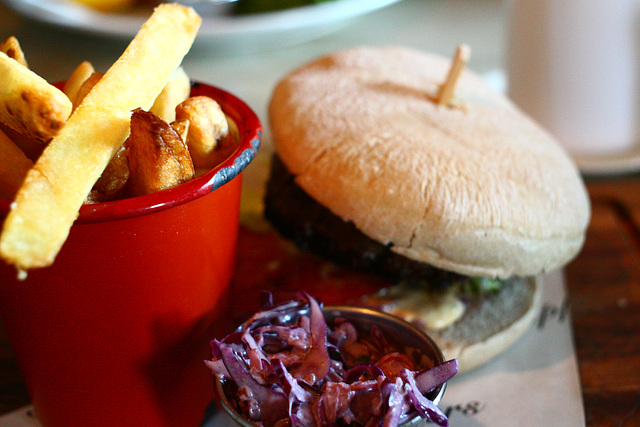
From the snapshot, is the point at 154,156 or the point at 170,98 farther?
the point at 170,98

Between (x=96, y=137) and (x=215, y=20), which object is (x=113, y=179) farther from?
(x=215, y=20)

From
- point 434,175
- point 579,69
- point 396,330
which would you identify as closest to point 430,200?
point 434,175

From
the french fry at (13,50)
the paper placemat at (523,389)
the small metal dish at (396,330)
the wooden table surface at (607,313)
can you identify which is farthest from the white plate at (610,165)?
the french fry at (13,50)

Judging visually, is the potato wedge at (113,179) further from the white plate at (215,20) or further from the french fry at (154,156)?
the white plate at (215,20)

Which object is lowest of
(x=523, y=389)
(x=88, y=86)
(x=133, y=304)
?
(x=523, y=389)

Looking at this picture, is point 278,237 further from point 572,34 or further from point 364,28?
point 364,28

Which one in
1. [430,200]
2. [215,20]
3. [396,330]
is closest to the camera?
[396,330]

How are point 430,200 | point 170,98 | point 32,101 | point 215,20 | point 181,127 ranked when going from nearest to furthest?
point 32,101 < point 181,127 < point 170,98 < point 430,200 < point 215,20
